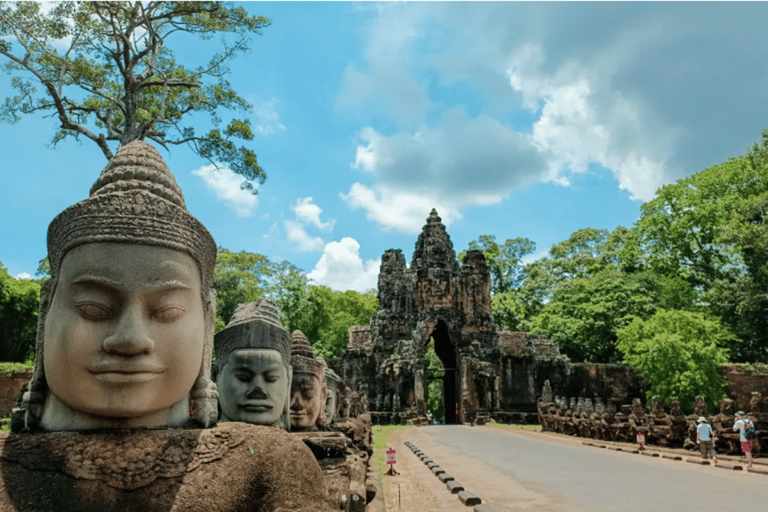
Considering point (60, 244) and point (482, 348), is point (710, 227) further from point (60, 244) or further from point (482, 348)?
point (60, 244)

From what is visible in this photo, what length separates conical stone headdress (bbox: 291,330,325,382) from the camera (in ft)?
19.4

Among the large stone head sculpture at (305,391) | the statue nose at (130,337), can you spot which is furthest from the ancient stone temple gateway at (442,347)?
the statue nose at (130,337)

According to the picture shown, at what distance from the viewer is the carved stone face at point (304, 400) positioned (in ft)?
19.0

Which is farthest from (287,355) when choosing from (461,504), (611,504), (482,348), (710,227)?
(710,227)

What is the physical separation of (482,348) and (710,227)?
16.2 m

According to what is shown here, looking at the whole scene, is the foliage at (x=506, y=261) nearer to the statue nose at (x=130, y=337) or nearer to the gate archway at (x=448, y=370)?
the gate archway at (x=448, y=370)

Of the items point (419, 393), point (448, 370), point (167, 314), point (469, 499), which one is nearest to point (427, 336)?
point (448, 370)

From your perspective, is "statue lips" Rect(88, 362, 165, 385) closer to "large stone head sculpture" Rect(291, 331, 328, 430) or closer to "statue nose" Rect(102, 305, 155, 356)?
"statue nose" Rect(102, 305, 155, 356)

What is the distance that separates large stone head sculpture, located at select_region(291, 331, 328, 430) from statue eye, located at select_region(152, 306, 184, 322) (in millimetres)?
3486

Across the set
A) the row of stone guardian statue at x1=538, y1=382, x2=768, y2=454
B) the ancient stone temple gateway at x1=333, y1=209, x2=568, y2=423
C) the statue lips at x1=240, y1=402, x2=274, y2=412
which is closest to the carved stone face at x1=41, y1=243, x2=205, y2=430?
the statue lips at x1=240, y1=402, x2=274, y2=412

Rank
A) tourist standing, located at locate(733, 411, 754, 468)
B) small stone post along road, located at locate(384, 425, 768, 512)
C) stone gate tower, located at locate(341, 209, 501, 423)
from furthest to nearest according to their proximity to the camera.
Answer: stone gate tower, located at locate(341, 209, 501, 423)
tourist standing, located at locate(733, 411, 754, 468)
small stone post along road, located at locate(384, 425, 768, 512)

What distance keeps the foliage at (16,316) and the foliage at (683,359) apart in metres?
26.9

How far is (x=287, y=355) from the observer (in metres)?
4.44

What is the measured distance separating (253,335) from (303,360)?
177cm
